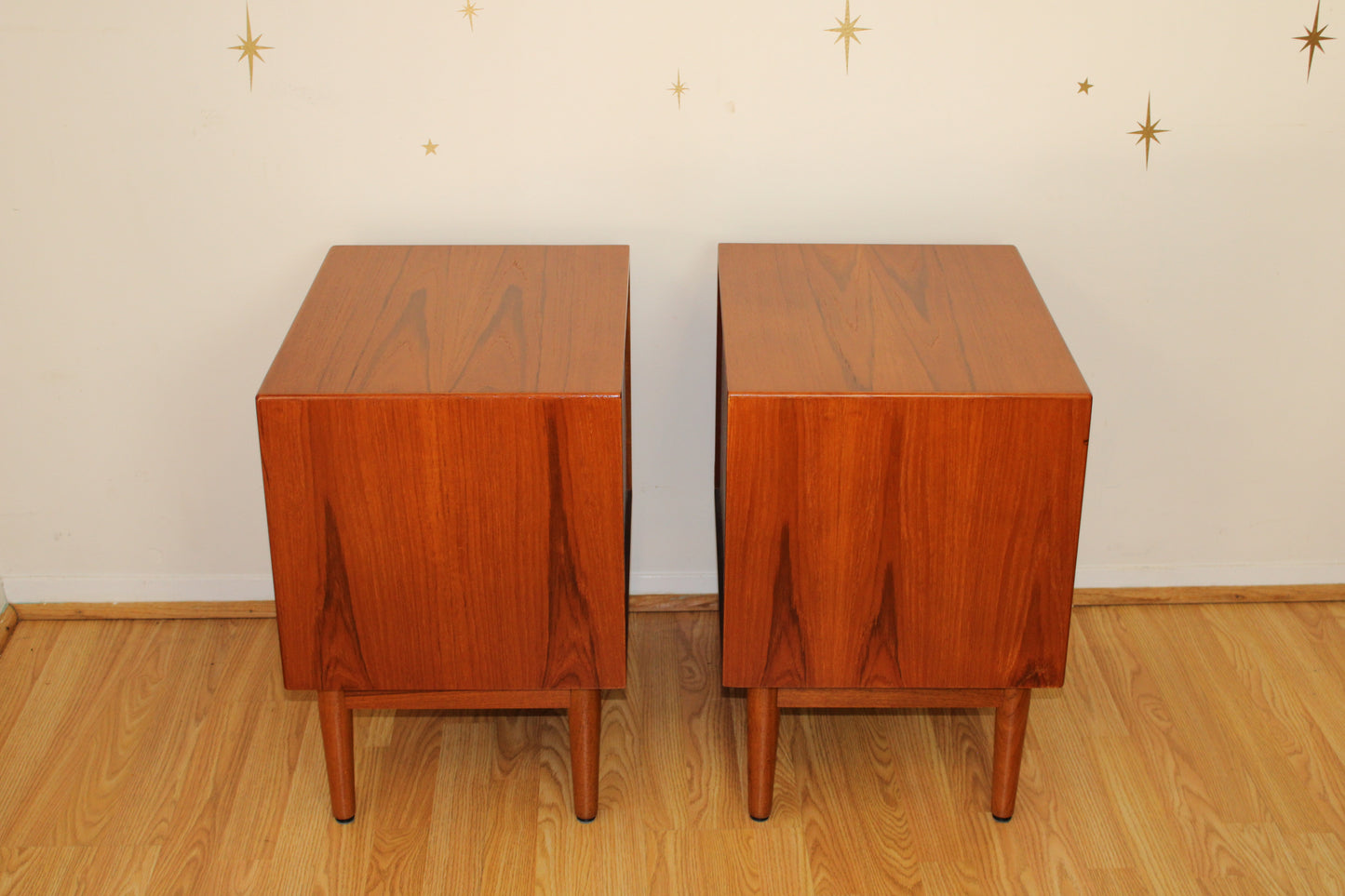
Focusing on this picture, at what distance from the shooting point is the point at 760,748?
1.42 m

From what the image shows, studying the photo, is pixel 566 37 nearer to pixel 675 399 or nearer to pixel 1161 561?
pixel 675 399

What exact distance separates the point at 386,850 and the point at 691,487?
632 mm

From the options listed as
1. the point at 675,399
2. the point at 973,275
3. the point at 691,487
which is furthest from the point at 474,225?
the point at 973,275

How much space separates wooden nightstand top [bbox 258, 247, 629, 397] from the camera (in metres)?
1.21

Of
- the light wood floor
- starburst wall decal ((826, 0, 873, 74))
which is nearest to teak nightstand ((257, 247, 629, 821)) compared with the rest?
the light wood floor

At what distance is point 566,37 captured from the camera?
1477mm

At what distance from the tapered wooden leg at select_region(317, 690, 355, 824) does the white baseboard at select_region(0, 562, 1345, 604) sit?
0.44m

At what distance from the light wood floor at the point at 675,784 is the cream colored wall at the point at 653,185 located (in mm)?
250

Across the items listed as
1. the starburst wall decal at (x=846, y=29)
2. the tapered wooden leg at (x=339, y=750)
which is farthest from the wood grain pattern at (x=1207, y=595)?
the tapered wooden leg at (x=339, y=750)

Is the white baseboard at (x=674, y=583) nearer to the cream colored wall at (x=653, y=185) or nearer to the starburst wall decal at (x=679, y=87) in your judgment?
the cream colored wall at (x=653, y=185)

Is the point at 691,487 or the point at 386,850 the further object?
the point at 691,487

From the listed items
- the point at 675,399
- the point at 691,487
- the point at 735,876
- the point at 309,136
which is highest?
the point at 309,136

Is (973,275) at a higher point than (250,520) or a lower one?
higher

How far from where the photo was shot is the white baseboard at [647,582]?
1.80m
